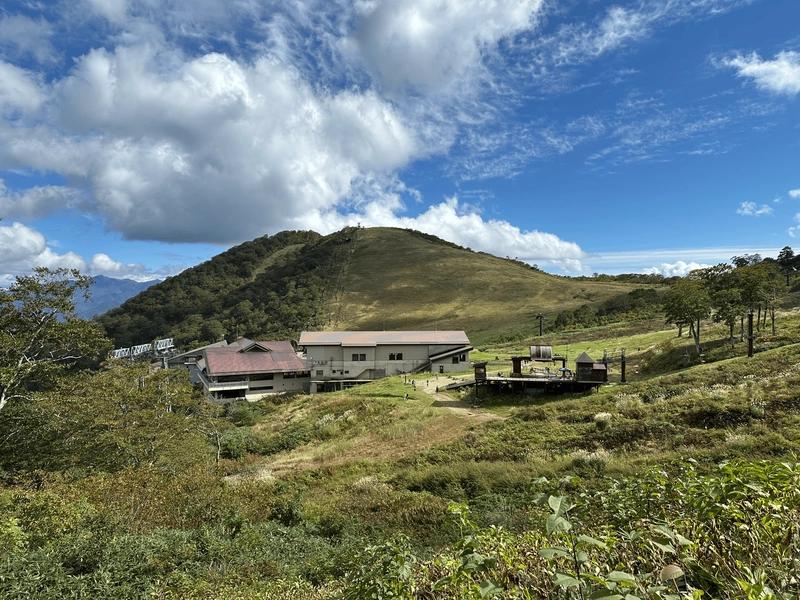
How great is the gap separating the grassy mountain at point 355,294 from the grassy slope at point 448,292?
0.89 ft

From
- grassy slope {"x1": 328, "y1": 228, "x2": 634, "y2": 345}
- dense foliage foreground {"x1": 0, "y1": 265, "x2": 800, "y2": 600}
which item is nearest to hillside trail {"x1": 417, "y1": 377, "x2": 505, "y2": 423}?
dense foliage foreground {"x1": 0, "y1": 265, "x2": 800, "y2": 600}

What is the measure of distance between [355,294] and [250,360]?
63.7 m

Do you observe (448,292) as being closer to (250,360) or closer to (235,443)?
(250,360)

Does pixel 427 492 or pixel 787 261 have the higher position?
pixel 787 261

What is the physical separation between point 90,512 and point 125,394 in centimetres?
1308

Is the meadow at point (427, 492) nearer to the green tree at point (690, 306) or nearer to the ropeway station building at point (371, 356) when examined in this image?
the green tree at point (690, 306)

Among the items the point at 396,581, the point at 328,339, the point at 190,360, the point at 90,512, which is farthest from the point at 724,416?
the point at 190,360

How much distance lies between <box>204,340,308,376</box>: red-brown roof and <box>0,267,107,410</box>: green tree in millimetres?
34125

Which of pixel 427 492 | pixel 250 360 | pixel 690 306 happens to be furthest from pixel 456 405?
pixel 250 360

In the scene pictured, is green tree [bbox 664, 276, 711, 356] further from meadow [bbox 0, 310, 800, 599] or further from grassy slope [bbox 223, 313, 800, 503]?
grassy slope [bbox 223, 313, 800, 503]

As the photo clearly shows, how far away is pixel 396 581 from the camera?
4.17 metres

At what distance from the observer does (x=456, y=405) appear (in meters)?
33.4

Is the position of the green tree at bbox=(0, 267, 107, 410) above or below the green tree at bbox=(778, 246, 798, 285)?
below

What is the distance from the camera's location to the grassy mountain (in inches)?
3711
